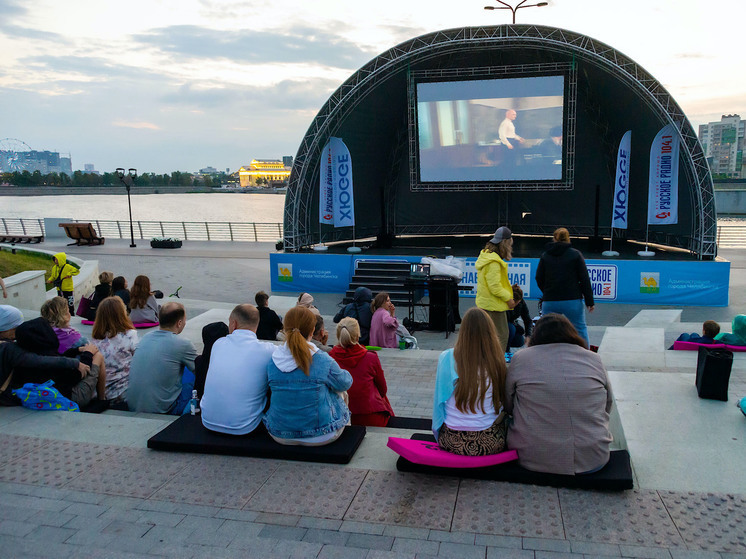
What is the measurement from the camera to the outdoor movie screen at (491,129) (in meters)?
16.8

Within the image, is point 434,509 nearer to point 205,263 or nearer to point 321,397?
point 321,397

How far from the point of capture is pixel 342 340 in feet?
14.7

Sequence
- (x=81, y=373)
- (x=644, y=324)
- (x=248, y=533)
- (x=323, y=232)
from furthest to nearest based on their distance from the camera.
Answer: (x=323, y=232)
(x=644, y=324)
(x=81, y=373)
(x=248, y=533)

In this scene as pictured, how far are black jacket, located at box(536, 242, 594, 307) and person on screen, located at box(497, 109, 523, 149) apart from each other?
11.6 meters

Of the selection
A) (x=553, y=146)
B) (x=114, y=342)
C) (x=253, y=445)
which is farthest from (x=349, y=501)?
(x=553, y=146)

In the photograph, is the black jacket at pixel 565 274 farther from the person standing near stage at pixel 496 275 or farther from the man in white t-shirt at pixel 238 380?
the man in white t-shirt at pixel 238 380

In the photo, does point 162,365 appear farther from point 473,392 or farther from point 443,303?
point 443,303

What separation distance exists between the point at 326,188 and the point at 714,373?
575 inches

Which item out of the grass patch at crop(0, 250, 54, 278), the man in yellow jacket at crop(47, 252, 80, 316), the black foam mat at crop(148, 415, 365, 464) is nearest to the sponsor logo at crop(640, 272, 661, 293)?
the black foam mat at crop(148, 415, 365, 464)

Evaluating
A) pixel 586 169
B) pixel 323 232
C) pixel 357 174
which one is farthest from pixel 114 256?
pixel 586 169

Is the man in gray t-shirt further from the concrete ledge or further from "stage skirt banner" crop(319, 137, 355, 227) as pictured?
"stage skirt banner" crop(319, 137, 355, 227)

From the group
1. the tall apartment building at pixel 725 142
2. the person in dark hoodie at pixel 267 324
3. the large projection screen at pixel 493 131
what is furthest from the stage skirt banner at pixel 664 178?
the tall apartment building at pixel 725 142

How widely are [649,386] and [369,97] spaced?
15309 millimetres

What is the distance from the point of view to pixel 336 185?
59.0 feet
